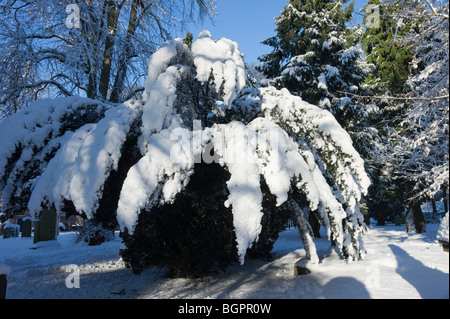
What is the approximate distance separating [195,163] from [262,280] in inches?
98.2

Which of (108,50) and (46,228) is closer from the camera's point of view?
(108,50)

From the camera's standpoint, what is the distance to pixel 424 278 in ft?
11.2

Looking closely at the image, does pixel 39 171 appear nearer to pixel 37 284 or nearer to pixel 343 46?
pixel 37 284

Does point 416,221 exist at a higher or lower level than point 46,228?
lower

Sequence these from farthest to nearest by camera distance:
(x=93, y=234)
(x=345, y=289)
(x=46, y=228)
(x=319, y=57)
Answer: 1. (x=319, y=57)
2. (x=93, y=234)
3. (x=46, y=228)
4. (x=345, y=289)

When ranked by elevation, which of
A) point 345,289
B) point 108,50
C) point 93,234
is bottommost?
point 93,234

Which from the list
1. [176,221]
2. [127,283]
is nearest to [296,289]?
[176,221]

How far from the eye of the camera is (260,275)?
5633 mm

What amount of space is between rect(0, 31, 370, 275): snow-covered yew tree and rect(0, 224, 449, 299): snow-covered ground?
0.45 m

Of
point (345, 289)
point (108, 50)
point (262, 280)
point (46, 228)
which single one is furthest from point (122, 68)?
point (345, 289)

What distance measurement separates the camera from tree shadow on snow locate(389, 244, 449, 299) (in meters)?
2.62

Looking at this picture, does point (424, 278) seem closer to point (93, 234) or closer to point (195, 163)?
point (195, 163)

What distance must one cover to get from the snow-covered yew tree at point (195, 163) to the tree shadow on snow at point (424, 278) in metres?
0.94

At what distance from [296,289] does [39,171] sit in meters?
5.43
